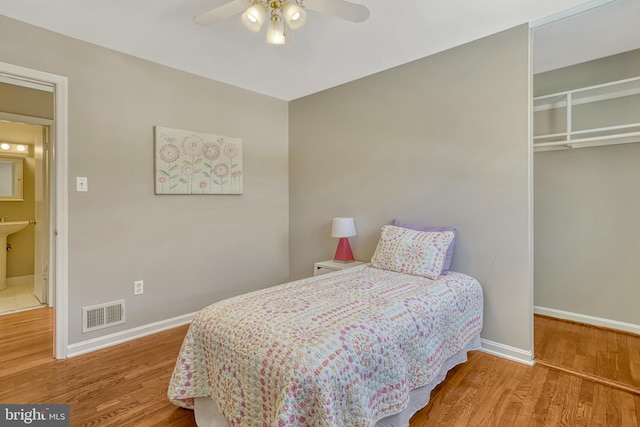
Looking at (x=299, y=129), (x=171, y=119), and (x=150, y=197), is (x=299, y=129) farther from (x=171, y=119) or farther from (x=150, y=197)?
(x=150, y=197)

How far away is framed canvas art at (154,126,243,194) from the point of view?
9.46 feet

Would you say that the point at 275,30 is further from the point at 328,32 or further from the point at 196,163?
the point at 196,163

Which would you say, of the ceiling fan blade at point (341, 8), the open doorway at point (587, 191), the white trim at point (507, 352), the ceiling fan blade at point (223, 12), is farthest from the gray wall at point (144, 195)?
the open doorway at point (587, 191)

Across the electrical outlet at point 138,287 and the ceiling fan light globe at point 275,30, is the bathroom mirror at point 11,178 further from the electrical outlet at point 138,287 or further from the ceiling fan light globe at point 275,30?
the ceiling fan light globe at point 275,30

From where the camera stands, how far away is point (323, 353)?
1276 millimetres

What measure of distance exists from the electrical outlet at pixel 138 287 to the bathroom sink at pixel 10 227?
2538 millimetres

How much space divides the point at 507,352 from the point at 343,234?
1.63m

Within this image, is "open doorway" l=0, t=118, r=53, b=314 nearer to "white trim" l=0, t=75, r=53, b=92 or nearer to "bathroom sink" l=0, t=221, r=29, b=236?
"bathroom sink" l=0, t=221, r=29, b=236

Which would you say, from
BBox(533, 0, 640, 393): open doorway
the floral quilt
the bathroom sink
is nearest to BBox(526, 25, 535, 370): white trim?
BBox(533, 0, 640, 393): open doorway

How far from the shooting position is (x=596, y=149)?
282 centimetres

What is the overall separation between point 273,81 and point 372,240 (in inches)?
76.3

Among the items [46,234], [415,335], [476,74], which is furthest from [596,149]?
[46,234]

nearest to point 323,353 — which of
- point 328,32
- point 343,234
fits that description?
point 343,234

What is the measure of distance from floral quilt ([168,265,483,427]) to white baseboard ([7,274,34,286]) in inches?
164
